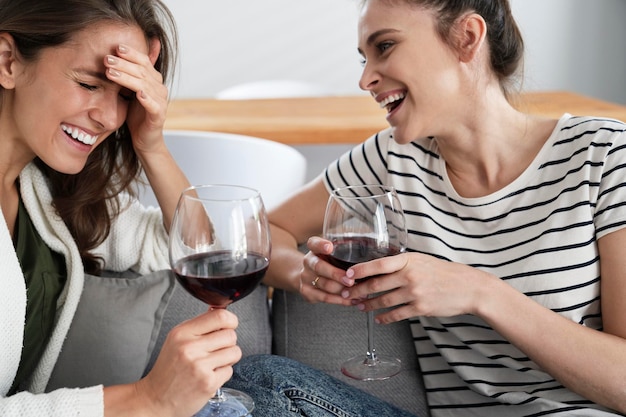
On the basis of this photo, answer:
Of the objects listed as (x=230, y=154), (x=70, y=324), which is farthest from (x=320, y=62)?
(x=70, y=324)

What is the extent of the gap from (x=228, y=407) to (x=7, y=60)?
734mm

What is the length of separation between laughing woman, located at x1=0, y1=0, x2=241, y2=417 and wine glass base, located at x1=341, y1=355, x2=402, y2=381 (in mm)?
345

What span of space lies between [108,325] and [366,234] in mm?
614

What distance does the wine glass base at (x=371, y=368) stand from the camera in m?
1.44

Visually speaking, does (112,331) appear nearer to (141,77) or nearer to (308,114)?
(141,77)

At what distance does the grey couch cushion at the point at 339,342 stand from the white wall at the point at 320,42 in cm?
346

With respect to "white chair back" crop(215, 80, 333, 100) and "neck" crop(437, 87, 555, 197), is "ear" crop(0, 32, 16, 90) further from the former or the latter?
"white chair back" crop(215, 80, 333, 100)

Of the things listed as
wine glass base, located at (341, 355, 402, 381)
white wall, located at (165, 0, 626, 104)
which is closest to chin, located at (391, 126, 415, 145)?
wine glass base, located at (341, 355, 402, 381)

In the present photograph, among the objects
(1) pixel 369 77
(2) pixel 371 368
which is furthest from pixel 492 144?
(2) pixel 371 368

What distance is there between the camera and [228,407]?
122cm

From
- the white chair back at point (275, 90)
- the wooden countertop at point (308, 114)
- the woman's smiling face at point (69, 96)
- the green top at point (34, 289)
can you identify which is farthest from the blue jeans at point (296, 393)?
the white chair back at point (275, 90)

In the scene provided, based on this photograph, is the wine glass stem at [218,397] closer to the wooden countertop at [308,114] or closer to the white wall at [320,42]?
the wooden countertop at [308,114]

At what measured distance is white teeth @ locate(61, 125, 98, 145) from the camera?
1.45 metres

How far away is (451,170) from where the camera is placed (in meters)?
1.68
